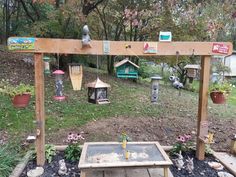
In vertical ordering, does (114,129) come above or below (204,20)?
below

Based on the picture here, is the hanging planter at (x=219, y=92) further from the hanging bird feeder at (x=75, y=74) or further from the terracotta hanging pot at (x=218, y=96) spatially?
the hanging bird feeder at (x=75, y=74)

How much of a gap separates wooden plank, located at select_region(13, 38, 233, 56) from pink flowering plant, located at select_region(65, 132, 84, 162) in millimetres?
1178

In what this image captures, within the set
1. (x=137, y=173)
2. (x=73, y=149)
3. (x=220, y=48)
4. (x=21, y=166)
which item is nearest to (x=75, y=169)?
(x=73, y=149)

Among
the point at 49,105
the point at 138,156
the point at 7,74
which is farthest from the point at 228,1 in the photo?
the point at 7,74

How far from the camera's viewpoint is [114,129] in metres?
5.03

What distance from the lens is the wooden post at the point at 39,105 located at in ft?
11.5

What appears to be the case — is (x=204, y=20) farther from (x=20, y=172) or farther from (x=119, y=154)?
(x=20, y=172)

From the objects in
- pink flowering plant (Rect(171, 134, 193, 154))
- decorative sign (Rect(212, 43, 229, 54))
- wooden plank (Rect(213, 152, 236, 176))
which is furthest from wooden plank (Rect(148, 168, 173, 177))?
decorative sign (Rect(212, 43, 229, 54))

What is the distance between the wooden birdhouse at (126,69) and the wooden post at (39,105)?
104cm

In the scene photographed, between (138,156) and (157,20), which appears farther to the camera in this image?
(157,20)

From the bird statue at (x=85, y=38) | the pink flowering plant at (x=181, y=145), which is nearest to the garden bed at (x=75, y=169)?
the pink flowering plant at (x=181, y=145)

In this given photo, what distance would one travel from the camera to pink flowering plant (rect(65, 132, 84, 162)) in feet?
12.4

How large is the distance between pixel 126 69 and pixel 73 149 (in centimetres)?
136

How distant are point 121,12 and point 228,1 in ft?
14.8
